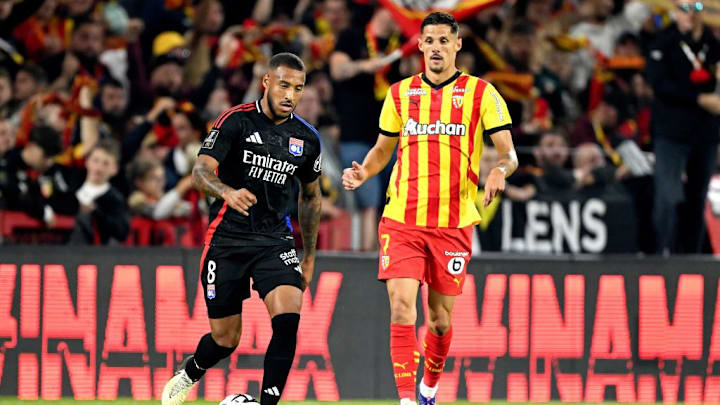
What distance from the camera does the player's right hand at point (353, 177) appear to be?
7621mm

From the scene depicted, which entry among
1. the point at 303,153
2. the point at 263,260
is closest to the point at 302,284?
the point at 263,260

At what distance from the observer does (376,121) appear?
36.6 ft

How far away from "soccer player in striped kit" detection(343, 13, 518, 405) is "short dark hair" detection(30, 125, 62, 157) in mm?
4621

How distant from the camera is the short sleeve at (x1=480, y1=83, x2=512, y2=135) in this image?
7.75 metres

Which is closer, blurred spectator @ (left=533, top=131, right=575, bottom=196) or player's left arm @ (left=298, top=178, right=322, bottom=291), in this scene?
player's left arm @ (left=298, top=178, right=322, bottom=291)

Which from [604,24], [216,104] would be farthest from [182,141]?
[604,24]

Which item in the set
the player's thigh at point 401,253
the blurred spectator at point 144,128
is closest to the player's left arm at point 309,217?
the player's thigh at point 401,253

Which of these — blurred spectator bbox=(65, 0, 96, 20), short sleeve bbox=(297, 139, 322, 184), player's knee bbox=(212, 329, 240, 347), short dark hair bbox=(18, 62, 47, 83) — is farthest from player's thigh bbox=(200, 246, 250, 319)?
blurred spectator bbox=(65, 0, 96, 20)

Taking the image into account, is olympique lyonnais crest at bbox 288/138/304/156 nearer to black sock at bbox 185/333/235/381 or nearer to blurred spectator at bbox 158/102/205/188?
black sock at bbox 185/333/235/381

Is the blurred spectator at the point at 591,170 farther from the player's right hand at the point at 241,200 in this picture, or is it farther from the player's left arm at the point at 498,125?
the player's right hand at the point at 241,200

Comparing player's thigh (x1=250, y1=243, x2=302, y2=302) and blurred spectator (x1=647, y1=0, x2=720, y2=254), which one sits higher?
blurred spectator (x1=647, y1=0, x2=720, y2=254)

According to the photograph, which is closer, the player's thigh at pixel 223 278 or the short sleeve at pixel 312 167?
the player's thigh at pixel 223 278

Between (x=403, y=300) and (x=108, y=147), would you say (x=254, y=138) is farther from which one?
(x=108, y=147)

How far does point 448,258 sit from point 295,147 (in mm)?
1170
